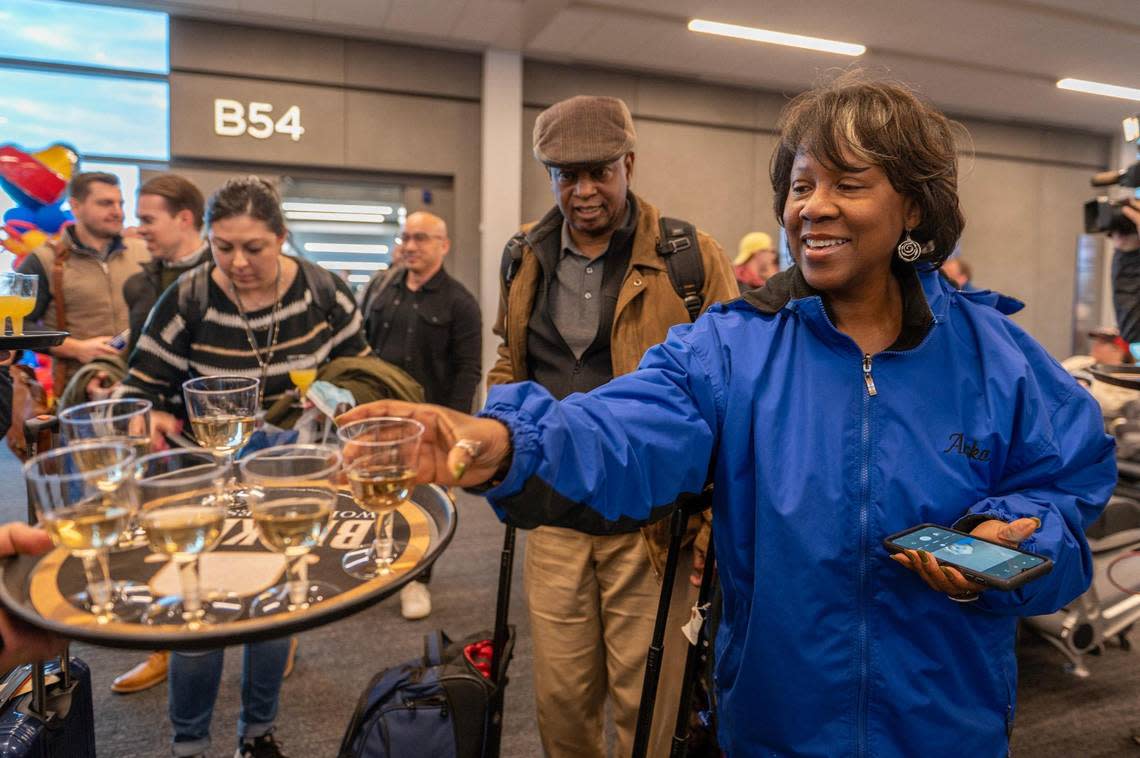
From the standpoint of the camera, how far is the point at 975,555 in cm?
98

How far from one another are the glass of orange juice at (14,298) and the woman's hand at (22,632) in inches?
26.6

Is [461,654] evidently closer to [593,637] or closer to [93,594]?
[593,637]

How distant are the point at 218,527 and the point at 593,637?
117 centimetres

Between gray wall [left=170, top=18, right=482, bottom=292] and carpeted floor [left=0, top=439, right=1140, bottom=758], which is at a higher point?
gray wall [left=170, top=18, right=482, bottom=292]

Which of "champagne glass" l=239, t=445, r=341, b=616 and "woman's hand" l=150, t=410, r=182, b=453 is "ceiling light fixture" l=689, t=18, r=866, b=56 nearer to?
"woman's hand" l=150, t=410, r=182, b=453

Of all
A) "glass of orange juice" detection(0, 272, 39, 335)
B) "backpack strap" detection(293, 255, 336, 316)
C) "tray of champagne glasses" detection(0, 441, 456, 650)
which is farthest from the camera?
"backpack strap" detection(293, 255, 336, 316)

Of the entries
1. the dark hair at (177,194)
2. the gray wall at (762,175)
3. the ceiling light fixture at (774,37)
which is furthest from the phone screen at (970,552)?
the ceiling light fixture at (774,37)

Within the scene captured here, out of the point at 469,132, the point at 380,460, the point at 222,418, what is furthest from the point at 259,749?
the point at 469,132

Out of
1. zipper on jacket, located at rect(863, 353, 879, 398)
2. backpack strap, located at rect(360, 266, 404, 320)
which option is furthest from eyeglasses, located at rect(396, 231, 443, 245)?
zipper on jacket, located at rect(863, 353, 879, 398)

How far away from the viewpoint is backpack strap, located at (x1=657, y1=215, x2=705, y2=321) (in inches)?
72.6

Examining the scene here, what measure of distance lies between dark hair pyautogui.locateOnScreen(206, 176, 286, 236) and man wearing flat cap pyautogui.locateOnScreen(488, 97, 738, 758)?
2.46ft

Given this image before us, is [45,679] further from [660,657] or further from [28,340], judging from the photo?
[660,657]

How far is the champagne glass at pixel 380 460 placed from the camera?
90 cm

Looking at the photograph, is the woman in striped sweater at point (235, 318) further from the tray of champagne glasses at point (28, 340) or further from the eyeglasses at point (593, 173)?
the eyeglasses at point (593, 173)
